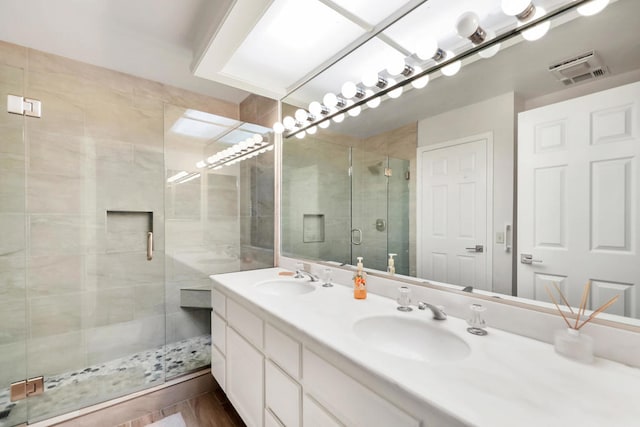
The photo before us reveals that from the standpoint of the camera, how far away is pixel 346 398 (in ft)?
2.59

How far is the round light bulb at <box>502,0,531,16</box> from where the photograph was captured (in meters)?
0.92

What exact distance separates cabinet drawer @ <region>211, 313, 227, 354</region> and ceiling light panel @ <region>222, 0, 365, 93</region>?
159 cm

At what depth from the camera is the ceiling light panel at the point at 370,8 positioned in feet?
4.08

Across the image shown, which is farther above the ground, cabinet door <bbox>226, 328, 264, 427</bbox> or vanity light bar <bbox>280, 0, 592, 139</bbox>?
vanity light bar <bbox>280, 0, 592, 139</bbox>

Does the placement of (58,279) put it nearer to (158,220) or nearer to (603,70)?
(158,220)

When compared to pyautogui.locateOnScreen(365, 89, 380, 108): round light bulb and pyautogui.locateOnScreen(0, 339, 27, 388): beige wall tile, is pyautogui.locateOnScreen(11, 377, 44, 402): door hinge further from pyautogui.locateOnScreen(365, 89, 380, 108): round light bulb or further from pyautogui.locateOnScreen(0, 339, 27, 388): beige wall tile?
pyautogui.locateOnScreen(365, 89, 380, 108): round light bulb

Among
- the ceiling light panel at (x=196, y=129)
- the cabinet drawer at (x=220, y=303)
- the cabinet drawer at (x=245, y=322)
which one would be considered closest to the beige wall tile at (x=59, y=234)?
the ceiling light panel at (x=196, y=129)

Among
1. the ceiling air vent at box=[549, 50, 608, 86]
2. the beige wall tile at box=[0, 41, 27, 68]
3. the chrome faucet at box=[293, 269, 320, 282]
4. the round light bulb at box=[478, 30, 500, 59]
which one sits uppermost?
the beige wall tile at box=[0, 41, 27, 68]

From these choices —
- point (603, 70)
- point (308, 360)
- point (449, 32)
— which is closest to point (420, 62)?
point (449, 32)

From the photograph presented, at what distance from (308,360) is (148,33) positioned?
6.71 feet

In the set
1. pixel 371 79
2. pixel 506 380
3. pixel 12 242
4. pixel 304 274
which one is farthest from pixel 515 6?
pixel 12 242

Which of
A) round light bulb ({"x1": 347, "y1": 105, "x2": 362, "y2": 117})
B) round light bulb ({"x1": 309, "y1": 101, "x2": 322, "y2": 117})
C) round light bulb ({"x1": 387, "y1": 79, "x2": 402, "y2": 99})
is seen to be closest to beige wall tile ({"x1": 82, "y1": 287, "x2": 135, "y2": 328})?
round light bulb ({"x1": 309, "y1": 101, "x2": 322, "y2": 117})

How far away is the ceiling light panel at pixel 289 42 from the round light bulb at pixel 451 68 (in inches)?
19.6

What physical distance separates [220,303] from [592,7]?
2.07m
